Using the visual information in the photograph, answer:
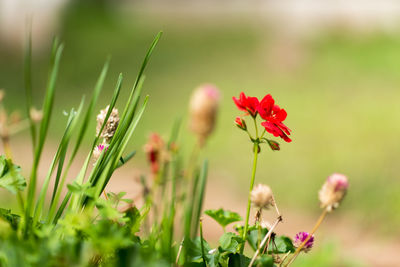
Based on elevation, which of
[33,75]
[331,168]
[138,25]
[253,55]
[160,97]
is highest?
[138,25]

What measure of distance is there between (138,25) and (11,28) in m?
1.86

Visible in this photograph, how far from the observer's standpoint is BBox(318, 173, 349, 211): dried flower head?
85 centimetres

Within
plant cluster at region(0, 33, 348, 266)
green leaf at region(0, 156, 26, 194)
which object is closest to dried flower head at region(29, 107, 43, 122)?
plant cluster at region(0, 33, 348, 266)

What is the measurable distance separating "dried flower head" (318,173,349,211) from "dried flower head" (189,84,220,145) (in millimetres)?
200

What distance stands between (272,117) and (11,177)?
41 cm

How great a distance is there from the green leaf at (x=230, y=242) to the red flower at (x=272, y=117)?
0.55 feet

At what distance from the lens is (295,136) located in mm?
4926

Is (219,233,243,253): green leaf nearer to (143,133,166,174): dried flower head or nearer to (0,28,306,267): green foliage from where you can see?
(0,28,306,267): green foliage

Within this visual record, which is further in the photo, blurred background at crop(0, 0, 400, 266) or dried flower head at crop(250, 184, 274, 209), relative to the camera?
blurred background at crop(0, 0, 400, 266)

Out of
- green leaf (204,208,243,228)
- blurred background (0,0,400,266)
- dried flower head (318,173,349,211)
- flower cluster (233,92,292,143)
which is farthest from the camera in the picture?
blurred background (0,0,400,266)

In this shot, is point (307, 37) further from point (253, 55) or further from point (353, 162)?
point (353, 162)

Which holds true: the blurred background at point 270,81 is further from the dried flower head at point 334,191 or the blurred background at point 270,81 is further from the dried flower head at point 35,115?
the dried flower head at point 35,115

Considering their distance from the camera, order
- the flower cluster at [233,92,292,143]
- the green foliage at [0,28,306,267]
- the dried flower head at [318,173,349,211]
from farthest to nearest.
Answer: the flower cluster at [233,92,292,143]
the dried flower head at [318,173,349,211]
the green foliage at [0,28,306,267]

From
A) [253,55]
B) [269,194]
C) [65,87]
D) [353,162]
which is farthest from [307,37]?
[269,194]
